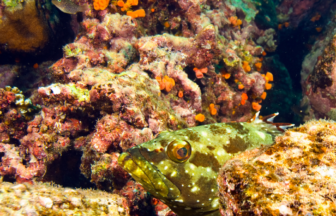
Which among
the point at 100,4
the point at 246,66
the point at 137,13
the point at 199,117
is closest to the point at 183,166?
the point at 199,117

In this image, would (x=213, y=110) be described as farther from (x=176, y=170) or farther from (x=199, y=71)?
(x=176, y=170)

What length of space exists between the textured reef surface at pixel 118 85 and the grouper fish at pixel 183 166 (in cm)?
87

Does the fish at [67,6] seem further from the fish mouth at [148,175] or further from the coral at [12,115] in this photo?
the fish mouth at [148,175]

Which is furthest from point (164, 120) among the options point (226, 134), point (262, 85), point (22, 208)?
point (262, 85)

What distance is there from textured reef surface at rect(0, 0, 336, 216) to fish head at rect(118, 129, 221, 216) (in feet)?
2.80

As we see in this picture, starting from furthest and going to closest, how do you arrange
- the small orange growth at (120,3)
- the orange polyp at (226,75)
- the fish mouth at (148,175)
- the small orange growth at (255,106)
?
the small orange growth at (255,106), the small orange growth at (120,3), the orange polyp at (226,75), the fish mouth at (148,175)

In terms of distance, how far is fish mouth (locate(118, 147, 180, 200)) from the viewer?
2.34 meters

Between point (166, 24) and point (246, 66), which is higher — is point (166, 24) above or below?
above

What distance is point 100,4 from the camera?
6.50 meters

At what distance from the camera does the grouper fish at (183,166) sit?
2.37 meters

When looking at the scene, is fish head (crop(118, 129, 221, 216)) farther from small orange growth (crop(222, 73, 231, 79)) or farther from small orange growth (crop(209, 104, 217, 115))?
small orange growth (crop(222, 73, 231, 79))

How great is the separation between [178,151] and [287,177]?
1.28 metres

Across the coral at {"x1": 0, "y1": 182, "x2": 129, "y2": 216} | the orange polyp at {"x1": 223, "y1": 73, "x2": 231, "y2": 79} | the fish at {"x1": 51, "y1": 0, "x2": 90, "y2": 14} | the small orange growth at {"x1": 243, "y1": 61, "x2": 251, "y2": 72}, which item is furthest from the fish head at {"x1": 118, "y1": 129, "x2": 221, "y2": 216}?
the fish at {"x1": 51, "y1": 0, "x2": 90, "y2": 14}

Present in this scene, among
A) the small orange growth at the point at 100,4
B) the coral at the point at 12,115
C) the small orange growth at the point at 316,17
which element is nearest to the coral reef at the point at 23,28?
the small orange growth at the point at 100,4
